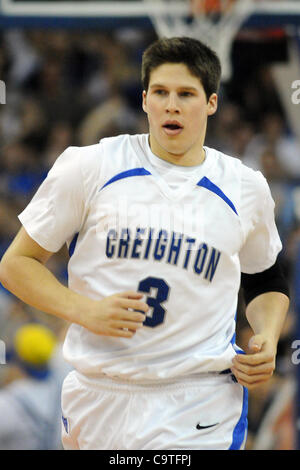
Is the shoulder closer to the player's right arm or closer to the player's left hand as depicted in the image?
the player's left hand

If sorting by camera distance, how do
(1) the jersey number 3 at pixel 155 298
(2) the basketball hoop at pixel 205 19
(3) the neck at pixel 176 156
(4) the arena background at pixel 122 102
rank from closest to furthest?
(1) the jersey number 3 at pixel 155 298, (3) the neck at pixel 176 156, (4) the arena background at pixel 122 102, (2) the basketball hoop at pixel 205 19

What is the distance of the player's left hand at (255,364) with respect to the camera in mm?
3549

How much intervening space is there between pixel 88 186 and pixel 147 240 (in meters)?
0.36

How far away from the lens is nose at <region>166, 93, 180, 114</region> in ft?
11.8

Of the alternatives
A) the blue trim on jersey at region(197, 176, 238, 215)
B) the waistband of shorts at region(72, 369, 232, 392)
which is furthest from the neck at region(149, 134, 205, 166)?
the waistband of shorts at region(72, 369, 232, 392)

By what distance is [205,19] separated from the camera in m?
8.70

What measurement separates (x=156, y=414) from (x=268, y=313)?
786 millimetres

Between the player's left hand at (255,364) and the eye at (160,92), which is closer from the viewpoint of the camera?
the player's left hand at (255,364)

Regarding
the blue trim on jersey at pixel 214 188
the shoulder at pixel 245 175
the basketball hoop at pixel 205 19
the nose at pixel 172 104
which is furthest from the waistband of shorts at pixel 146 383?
the basketball hoop at pixel 205 19

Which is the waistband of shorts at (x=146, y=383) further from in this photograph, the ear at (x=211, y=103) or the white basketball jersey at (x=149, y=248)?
the ear at (x=211, y=103)

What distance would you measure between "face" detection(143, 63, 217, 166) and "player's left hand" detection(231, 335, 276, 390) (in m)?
0.96

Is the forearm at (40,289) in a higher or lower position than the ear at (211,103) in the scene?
lower

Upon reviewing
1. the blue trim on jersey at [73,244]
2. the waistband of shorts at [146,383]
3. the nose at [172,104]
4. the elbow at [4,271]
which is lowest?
the waistband of shorts at [146,383]

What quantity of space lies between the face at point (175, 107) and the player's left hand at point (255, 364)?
96 cm
